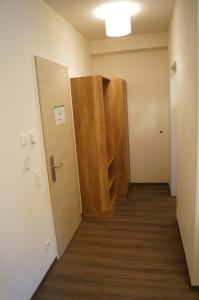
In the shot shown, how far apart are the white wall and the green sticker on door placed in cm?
37

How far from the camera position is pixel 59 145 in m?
2.61

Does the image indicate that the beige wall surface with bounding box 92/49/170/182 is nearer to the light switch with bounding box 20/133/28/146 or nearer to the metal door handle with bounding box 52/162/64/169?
the metal door handle with bounding box 52/162/64/169

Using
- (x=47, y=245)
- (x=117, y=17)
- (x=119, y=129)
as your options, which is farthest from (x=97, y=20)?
(x=47, y=245)

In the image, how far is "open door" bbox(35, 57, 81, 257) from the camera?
7.57 ft

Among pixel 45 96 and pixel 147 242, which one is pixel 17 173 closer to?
pixel 45 96

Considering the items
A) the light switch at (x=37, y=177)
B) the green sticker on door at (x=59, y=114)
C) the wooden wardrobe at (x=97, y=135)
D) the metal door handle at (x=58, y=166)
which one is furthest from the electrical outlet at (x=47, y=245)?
the green sticker on door at (x=59, y=114)

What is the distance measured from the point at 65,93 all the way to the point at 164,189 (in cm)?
249

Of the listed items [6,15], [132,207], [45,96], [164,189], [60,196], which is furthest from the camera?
[164,189]

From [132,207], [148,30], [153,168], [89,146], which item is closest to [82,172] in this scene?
[89,146]

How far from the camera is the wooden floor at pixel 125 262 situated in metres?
2.08

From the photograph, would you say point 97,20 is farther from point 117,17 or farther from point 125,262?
point 125,262

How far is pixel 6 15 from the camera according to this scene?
175cm

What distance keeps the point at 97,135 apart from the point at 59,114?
0.67m

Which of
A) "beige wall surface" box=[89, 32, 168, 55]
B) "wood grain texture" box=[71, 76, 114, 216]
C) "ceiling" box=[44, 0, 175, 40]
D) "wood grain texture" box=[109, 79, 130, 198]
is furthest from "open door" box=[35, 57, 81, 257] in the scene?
"beige wall surface" box=[89, 32, 168, 55]
